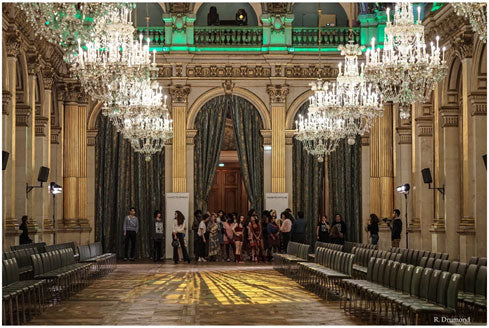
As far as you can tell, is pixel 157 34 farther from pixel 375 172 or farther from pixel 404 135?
pixel 404 135

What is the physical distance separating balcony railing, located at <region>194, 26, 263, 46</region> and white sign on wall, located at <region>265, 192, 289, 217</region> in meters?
4.01

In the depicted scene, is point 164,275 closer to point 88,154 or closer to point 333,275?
point 333,275

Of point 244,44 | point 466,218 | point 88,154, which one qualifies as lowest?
point 466,218

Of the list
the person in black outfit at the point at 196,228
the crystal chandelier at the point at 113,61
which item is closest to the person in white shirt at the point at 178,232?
the person in black outfit at the point at 196,228

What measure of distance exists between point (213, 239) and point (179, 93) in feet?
13.4

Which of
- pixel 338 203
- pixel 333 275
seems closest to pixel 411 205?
pixel 338 203

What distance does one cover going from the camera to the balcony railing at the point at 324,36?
878 inches

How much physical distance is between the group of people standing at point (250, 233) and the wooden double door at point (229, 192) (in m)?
5.26

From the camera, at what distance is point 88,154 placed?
72.6 ft

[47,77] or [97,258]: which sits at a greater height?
[47,77]

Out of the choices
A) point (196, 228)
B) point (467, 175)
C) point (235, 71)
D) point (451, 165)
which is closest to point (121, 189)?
point (196, 228)

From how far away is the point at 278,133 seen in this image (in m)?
22.0

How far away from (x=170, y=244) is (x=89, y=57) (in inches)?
392

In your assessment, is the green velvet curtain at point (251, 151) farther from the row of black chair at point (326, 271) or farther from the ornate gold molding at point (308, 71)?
the row of black chair at point (326, 271)
